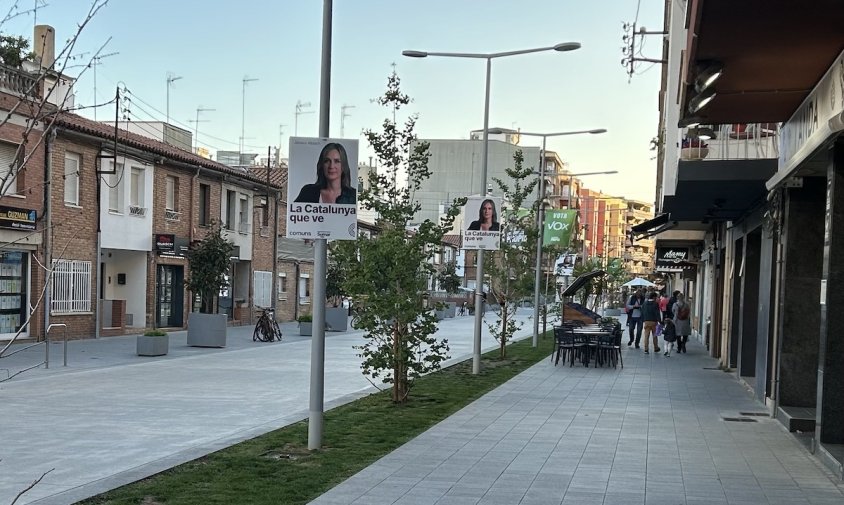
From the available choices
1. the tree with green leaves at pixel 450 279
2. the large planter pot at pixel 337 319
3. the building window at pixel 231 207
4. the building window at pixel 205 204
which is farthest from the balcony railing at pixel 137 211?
the tree with green leaves at pixel 450 279

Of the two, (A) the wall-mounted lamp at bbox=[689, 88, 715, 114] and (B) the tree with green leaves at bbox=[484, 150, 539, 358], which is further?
(B) the tree with green leaves at bbox=[484, 150, 539, 358]

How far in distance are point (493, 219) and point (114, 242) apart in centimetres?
1710

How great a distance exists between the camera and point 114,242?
1206 inches

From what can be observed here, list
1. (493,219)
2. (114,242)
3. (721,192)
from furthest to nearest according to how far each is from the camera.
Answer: (114,242), (493,219), (721,192)

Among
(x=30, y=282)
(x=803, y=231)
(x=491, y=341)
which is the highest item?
(x=803, y=231)

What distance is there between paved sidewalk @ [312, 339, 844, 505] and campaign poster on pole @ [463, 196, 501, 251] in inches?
151

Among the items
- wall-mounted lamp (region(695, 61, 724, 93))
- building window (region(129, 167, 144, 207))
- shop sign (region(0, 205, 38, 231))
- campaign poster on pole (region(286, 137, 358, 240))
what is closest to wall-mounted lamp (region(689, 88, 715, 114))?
wall-mounted lamp (region(695, 61, 724, 93))

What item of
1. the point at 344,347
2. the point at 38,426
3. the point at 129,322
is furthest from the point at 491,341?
the point at 38,426

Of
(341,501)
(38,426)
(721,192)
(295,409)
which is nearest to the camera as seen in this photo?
(341,501)

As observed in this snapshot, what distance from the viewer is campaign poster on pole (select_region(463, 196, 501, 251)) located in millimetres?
18438

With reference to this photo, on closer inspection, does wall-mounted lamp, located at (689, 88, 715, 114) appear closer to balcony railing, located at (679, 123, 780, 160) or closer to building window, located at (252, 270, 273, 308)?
balcony railing, located at (679, 123, 780, 160)

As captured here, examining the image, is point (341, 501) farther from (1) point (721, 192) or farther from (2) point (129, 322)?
(2) point (129, 322)

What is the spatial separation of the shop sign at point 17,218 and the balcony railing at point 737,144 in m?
17.9

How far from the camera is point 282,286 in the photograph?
152 feet
